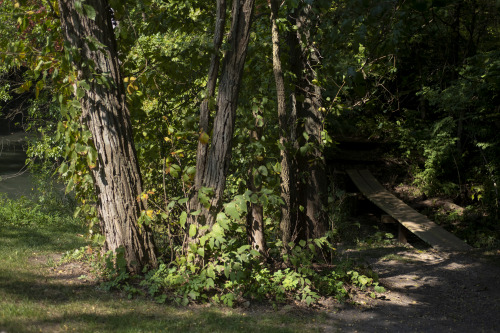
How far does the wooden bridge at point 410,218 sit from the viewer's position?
30.4 feet

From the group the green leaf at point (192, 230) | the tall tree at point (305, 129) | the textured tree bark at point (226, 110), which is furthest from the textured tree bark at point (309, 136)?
the green leaf at point (192, 230)

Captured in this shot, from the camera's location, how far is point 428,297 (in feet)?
21.2

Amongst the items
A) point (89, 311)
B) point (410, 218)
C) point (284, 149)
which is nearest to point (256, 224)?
point (284, 149)

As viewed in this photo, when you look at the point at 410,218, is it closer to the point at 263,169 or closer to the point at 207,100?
the point at 263,169

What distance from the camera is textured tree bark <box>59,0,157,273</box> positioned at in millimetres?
5297

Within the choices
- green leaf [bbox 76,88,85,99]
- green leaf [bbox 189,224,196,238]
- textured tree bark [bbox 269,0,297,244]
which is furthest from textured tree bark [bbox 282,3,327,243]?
green leaf [bbox 76,88,85,99]

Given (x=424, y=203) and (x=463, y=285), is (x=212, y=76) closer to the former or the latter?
(x=463, y=285)

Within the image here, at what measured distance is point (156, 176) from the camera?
652cm

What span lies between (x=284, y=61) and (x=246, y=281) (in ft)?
9.08

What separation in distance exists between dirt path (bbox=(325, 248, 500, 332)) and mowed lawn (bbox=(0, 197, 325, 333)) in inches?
26.1

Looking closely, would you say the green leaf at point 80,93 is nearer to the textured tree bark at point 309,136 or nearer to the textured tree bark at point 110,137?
the textured tree bark at point 110,137

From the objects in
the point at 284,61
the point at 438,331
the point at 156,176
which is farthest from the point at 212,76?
the point at 438,331

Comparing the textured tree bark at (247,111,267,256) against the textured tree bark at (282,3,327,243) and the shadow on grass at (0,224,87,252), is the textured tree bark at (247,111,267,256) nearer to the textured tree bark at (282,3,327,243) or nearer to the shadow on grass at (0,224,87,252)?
the textured tree bark at (282,3,327,243)

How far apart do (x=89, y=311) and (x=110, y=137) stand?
6.04ft
